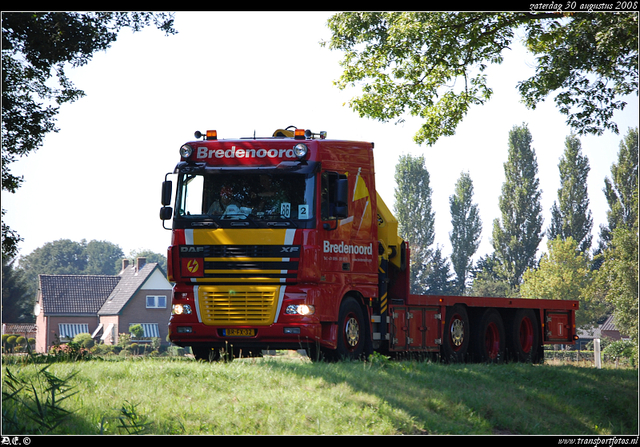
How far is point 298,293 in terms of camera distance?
11211 millimetres

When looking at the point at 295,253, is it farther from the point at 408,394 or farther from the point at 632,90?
the point at 632,90

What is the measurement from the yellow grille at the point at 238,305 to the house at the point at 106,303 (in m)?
51.0

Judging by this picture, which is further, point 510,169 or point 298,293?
point 510,169

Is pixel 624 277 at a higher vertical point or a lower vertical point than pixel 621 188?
lower

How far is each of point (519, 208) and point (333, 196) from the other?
162 ft

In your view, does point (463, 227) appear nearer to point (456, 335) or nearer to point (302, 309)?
point (456, 335)

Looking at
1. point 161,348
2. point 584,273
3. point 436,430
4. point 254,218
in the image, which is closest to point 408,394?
point 436,430

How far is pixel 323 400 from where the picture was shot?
8.84 metres

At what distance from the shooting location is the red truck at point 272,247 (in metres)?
11.2

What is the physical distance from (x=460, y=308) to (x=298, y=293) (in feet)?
16.7

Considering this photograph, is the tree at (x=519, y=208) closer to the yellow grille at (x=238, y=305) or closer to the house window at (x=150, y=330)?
the house window at (x=150, y=330)

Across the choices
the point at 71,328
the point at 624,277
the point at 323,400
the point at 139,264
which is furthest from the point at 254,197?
the point at 139,264

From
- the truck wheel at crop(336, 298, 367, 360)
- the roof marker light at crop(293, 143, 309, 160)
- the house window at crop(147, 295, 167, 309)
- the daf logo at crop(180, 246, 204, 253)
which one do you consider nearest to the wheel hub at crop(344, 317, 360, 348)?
the truck wheel at crop(336, 298, 367, 360)

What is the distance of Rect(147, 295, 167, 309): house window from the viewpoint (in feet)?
211
